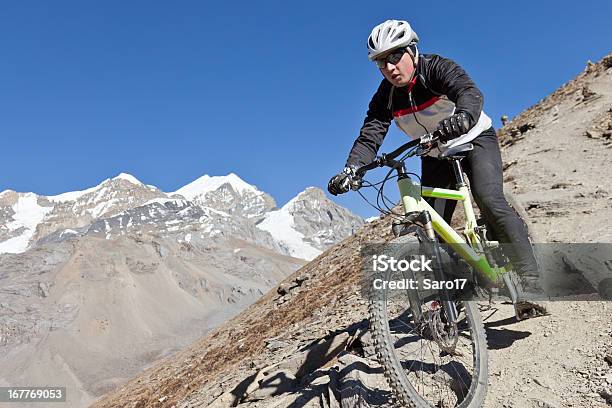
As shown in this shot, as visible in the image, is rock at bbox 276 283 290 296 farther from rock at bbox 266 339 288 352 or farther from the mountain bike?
the mountain bike

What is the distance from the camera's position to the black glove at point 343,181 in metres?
5.10

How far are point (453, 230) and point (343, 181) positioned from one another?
1.19 meters

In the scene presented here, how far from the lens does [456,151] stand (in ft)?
18.2

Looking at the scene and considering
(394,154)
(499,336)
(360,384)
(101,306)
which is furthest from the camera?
(101,306)

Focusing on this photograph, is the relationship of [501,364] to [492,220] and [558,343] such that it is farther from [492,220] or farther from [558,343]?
[492,220]

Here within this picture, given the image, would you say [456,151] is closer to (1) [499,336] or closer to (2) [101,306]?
(1) [499,336]

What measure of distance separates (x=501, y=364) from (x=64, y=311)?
4610 inches

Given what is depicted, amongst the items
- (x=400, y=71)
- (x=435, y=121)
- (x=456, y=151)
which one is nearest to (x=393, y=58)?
(x=400, y=71)

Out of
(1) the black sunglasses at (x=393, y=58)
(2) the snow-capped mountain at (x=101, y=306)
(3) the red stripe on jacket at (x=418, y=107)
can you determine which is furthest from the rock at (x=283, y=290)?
(2) the snow-capped mountain at (x=101, y=306)

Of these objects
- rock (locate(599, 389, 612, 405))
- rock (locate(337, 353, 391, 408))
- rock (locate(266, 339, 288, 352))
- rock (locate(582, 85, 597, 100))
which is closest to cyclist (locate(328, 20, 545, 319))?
rock (locate(599, 389, 612, 405))

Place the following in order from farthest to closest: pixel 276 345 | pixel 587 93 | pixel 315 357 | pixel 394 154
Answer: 1. pixel 587 93
2. pixel 276 345
3. pixel 315 357
4. pixel 394 154

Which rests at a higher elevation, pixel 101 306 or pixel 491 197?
pixel 101 306

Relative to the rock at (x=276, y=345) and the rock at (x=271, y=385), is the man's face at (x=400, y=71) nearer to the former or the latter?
the rock at (x=271, y=385)

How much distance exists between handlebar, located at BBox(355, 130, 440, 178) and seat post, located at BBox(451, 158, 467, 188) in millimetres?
984
